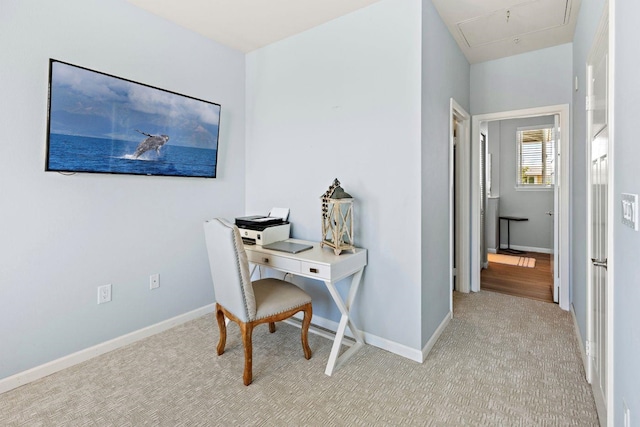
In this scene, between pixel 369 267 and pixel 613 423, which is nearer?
pixel 613 423

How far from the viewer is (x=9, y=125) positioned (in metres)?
1.91

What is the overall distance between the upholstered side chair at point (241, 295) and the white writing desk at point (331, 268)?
0.63 ft

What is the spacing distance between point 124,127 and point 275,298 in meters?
1.67

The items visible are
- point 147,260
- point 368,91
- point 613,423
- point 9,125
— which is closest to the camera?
point 613,423

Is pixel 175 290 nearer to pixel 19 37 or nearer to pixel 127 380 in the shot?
pixel 127 380

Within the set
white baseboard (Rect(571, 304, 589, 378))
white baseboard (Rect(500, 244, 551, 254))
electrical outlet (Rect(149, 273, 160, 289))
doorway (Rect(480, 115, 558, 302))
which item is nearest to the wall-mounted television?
electrical outlet (Rect(149, 273, 160, 289))

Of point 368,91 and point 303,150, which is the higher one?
point 368,91

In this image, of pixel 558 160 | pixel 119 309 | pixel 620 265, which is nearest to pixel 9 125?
pixel 119 309

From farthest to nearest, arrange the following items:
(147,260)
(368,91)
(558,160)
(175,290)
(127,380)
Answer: (558,160) < (175,290) < (147,260) < (368,91) < (127,380)

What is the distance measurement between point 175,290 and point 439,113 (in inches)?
107

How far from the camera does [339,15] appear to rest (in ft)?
8.41

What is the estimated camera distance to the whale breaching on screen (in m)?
2.45

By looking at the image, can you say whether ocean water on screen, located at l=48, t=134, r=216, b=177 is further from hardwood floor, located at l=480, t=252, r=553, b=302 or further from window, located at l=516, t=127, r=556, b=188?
window, located at l=516, t=127, r=556, b=188

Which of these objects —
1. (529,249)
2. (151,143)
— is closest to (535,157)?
(529,249)
